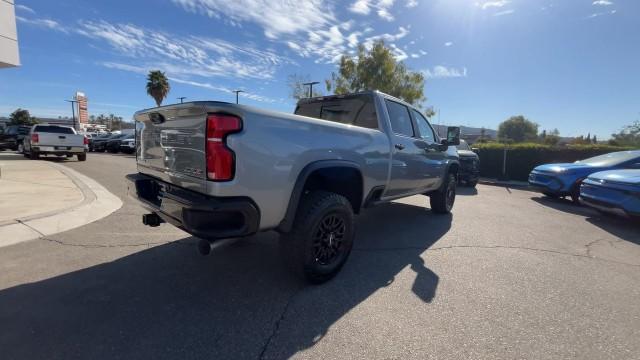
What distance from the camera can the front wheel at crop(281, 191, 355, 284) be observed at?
9.31ft

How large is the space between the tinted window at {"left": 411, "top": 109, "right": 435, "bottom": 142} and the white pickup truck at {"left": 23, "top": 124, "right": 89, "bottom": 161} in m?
15.6

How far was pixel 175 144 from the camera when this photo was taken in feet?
8.94

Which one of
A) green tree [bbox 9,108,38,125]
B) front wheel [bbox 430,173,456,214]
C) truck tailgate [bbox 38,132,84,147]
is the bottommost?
front wheel [bbox 430,173,456,214]

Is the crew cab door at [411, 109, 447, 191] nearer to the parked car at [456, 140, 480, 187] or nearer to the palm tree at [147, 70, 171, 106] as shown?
the parked car at [456, 140, 480, 187]

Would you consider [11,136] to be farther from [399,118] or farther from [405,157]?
[405,157]

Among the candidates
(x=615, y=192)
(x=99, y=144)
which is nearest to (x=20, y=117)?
(x=99, y=144)

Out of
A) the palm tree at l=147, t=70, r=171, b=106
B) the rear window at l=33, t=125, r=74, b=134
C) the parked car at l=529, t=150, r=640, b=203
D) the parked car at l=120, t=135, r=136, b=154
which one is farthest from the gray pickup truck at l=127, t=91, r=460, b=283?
the palm tree at l=147, t=70, r=171, b=106

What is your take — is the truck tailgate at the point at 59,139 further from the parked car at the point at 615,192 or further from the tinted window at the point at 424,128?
the parked car at the point at 615,192

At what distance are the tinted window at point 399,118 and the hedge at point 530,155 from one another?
38.1ft

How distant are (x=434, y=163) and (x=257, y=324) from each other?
4.09m

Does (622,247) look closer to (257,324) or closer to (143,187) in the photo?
(257,324)

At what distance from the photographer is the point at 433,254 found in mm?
4090

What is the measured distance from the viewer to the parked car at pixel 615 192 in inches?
212

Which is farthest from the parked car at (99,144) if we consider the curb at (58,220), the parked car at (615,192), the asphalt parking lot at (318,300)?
the parked car at (615,192)
